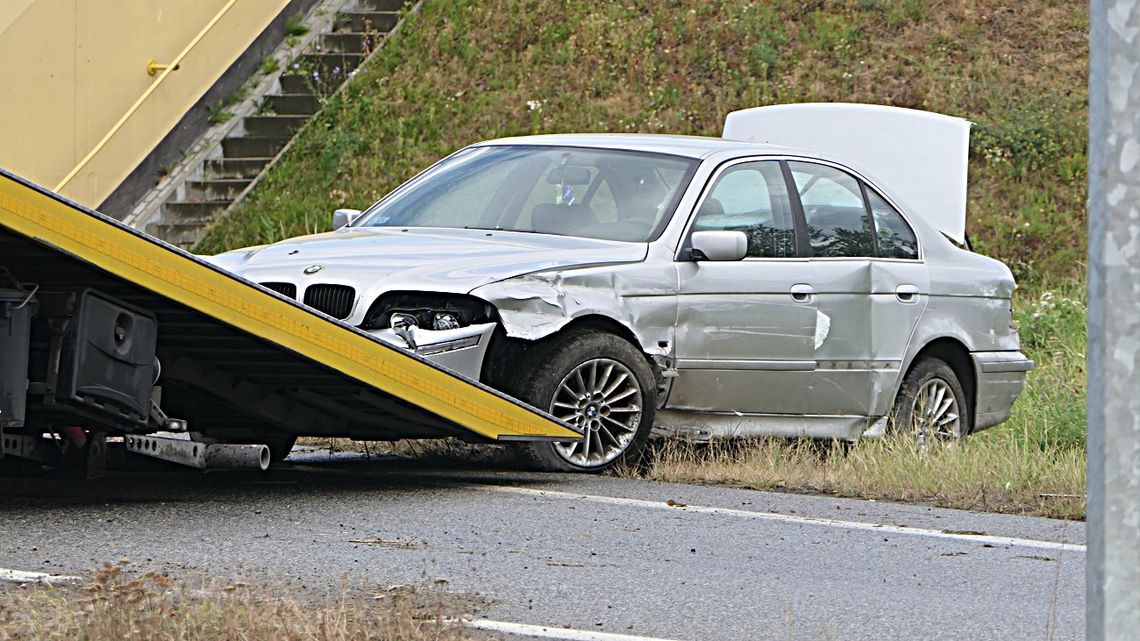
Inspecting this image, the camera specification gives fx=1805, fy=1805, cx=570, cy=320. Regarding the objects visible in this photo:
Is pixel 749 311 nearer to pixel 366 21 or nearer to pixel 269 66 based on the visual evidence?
pixel 269 66

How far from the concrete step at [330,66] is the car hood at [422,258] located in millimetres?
13387

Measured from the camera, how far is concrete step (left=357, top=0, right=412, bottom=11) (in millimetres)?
23500

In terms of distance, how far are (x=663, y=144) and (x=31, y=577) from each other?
5001 mm

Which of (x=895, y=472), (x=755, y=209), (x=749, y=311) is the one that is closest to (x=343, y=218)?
(x=755, y=209)

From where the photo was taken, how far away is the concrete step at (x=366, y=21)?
23031 millimetres

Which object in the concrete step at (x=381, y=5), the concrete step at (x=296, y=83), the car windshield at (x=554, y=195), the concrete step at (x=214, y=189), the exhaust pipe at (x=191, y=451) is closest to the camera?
the exhaust pipe at (x=191, y=451)

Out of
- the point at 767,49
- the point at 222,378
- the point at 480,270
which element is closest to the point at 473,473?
the point at 480,270

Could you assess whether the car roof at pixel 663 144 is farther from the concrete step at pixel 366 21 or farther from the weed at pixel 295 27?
the concrete step at pixel 366 21

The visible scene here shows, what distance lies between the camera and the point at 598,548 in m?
6.50

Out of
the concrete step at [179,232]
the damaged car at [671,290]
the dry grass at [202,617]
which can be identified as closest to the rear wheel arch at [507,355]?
the damaged car at [671,290]

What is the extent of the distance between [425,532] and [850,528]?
179cm

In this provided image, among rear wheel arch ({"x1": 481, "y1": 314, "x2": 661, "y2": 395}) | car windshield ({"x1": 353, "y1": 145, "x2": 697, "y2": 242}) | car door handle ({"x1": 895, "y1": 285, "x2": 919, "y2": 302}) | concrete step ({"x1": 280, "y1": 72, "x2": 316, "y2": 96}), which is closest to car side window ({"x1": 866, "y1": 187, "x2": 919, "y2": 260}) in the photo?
car door handle ({"x1": 895, "y1": 285, "x2": 919, "y2": 302})

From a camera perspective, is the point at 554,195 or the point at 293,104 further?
the point at 293,104

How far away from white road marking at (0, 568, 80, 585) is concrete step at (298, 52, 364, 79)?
674 inches
